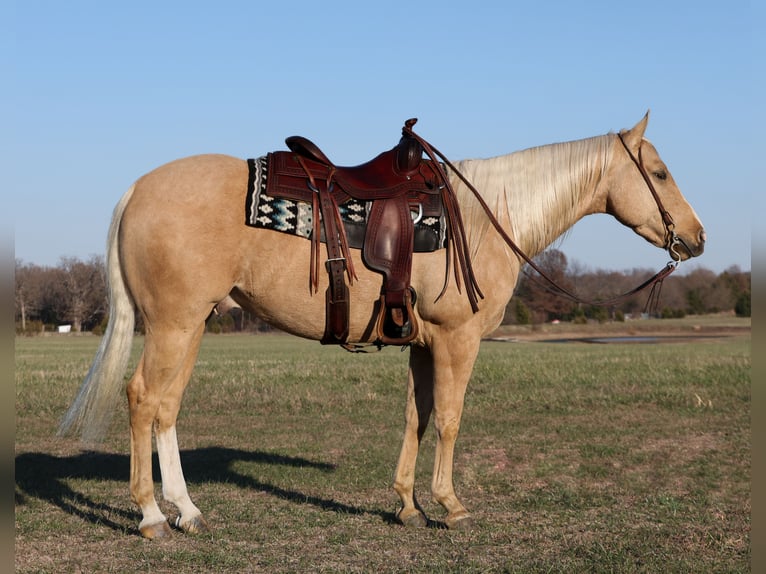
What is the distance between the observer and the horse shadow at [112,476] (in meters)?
6.55

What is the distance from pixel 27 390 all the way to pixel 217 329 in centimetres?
5090

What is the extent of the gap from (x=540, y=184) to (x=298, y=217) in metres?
2.07

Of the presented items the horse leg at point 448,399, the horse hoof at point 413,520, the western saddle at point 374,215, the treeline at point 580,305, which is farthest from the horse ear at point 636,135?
the treeline at point 580,305

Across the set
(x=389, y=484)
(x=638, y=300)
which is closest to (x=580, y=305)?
(x=638, y=300)

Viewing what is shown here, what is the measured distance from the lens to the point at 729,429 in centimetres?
1178

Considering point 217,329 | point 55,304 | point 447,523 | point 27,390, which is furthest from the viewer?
point 217,329

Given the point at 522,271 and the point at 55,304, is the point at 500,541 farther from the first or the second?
the point at 55,304

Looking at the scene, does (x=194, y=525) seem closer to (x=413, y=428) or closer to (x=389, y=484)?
(x=413, y=428)

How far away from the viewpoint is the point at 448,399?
5.94 metres

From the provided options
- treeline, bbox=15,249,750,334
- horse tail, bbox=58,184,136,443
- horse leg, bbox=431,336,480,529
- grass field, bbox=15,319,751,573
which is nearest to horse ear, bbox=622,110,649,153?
horse leg, bbox=431,336,480,529

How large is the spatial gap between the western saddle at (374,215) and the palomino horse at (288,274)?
109mm

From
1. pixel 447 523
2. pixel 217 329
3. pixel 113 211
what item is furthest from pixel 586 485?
pixel 217 329

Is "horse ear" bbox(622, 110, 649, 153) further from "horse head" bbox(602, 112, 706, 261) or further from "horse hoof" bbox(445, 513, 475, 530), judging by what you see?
"horse hoof" bbox(445, 513, 475, 530)

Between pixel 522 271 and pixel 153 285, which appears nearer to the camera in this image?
pixel 153 285
